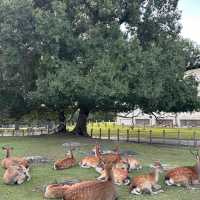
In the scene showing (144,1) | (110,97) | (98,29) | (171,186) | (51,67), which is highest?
(144,1)

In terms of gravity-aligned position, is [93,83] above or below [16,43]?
below

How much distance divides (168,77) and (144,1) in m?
5.57

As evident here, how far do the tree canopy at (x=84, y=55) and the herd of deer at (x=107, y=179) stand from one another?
9.09 m

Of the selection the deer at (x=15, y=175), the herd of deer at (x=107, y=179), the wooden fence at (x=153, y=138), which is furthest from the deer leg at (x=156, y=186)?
the wooden fence at (x=153, y=138)

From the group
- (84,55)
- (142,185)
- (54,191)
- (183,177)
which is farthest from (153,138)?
(54,191)

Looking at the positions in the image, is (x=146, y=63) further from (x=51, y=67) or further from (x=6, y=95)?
(x=6, y=95)

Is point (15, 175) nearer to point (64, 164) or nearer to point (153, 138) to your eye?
point (64, 164)

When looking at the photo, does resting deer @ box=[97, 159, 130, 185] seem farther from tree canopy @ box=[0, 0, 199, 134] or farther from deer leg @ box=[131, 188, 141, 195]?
tree canopy @ box=[0, 0, 199, 134]

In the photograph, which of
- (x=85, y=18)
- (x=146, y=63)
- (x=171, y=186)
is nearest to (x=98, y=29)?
(x=85, y=18)

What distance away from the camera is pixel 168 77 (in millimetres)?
27766

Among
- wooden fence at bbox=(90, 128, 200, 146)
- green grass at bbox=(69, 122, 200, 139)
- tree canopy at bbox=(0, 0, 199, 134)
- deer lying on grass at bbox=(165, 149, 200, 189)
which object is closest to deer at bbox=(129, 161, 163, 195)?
deer lying on grass at bbox=(165, 149, 200, 189)

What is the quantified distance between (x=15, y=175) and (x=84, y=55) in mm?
13895

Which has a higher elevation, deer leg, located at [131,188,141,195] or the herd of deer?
the herd of deer

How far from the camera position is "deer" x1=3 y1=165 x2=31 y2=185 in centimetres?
1331
